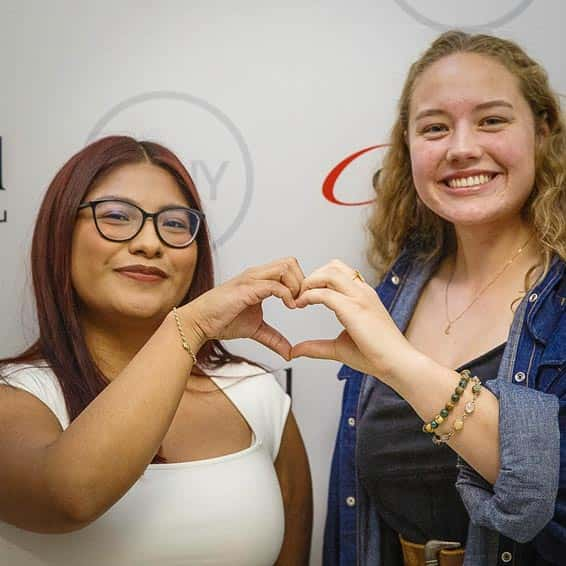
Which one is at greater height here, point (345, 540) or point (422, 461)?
point (422, 461)

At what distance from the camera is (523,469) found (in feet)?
3.47

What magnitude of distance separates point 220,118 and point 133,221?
1.54 ft

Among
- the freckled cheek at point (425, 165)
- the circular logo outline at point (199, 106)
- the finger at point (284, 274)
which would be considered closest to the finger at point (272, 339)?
the finger at point (284, 274)

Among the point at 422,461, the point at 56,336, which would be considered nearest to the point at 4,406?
the point at 56,336

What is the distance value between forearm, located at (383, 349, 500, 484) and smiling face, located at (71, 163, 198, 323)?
1.75 feet

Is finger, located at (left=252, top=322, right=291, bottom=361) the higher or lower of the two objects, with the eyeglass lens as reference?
lower

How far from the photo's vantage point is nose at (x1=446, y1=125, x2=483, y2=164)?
4.43 feet

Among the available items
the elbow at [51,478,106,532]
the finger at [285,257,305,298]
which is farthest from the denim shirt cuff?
the elbow at [51,478,106,532]

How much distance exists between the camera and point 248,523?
1.31 m

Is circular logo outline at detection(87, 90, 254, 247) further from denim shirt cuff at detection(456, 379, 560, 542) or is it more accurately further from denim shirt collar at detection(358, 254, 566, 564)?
denim shirt cuff at detection(456, 379, 560, 542)

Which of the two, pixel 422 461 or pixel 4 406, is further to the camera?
pixel 422 461

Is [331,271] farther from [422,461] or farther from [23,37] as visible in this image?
[23,37]

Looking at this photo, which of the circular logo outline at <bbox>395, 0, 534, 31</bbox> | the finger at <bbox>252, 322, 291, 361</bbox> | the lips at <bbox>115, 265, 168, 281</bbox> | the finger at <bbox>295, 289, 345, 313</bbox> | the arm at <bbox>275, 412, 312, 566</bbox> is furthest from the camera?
the circular logo outline at <bbox>395, 0, 534, 31</bbox>

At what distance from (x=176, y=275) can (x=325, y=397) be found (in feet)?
1.72
